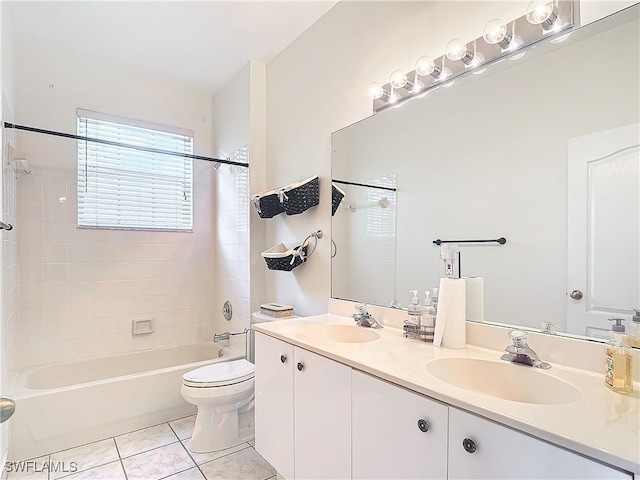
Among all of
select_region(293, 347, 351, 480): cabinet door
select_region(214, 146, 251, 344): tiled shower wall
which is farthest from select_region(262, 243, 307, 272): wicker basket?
select_region(293, 347, 351, 480): cabinet door

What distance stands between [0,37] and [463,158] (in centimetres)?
243

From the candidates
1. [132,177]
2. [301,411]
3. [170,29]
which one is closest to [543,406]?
[301,411]

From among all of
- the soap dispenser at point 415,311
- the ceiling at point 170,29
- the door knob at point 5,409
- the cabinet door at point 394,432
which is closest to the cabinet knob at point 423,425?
the cabinet door at point 394,432

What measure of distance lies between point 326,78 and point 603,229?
1.70 m

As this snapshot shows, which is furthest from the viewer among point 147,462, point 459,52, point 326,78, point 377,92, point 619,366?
point 326,78

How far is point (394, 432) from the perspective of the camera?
1094mm

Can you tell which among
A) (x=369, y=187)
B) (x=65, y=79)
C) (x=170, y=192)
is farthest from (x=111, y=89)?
(x=369, y=187)

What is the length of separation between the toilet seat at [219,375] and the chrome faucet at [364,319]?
34.8 inches

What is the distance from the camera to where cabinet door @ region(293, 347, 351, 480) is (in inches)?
50.6

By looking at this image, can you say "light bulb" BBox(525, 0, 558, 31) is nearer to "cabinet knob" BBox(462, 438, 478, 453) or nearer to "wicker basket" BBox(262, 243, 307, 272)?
"cabinet knob" BBox(462, 438, 478, 453)

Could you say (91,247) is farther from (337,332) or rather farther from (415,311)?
(415,311)

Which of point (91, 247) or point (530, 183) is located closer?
point (530, 183)

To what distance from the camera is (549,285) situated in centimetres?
125

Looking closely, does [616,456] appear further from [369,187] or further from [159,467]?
[159,467]
